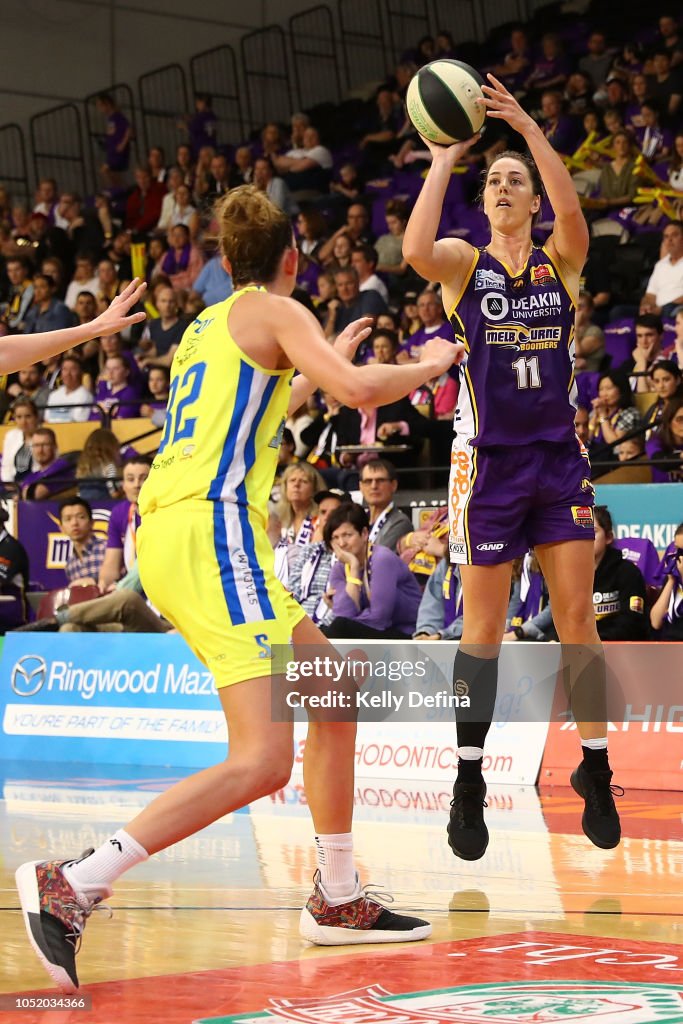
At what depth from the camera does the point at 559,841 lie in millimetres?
6344

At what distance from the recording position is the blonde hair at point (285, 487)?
10406mm

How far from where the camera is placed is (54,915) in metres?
3.66

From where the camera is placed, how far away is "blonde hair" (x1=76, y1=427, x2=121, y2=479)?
1256 centimetres

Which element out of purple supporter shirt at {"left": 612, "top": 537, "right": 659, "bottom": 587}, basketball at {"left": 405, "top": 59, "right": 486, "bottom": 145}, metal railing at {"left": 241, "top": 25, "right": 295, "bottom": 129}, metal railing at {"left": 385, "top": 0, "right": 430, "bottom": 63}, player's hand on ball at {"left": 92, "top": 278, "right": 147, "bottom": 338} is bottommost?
purple supporter shirt at {"left": 612, "top": 537, "right": 659, "bottom": 587}

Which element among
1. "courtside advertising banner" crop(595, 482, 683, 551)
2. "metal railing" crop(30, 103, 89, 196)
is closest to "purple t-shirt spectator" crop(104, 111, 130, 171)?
"metal railing" crop(30, 103, 89, 196)

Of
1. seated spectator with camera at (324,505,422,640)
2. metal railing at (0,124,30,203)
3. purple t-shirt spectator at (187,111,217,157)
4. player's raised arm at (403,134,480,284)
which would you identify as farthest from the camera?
metal railing at (0,124,30,203)

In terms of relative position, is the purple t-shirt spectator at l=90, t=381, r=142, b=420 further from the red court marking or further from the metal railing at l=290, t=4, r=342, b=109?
the red court marking

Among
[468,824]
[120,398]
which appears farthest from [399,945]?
[120,398]

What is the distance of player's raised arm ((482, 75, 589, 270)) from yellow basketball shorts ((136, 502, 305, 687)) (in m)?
1.82

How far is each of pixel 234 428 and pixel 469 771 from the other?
1821mm

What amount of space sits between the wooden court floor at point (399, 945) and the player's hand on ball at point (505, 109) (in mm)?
2702

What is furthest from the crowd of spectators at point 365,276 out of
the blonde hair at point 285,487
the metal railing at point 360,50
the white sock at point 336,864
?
the white sock at point 336,864

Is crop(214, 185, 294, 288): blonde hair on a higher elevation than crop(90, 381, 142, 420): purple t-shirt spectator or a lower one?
lower

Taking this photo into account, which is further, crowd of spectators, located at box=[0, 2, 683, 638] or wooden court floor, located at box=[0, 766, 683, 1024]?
crowd of spectators, located at box=[0, 2, 683, 638]
